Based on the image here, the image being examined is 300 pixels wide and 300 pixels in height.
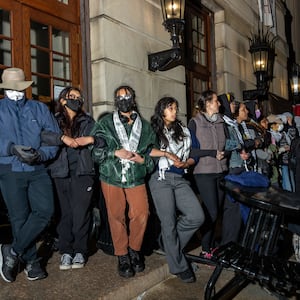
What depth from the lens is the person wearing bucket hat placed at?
344 cm

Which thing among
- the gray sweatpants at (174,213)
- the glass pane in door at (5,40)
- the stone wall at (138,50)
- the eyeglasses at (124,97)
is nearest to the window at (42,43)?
the glass pane in door at (5,40)

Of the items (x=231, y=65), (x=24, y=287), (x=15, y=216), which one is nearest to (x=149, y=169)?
(x=15, y=216)

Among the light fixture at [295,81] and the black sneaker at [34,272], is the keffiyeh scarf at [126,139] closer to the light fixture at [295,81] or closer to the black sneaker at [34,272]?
the black sneaker at [34,272]

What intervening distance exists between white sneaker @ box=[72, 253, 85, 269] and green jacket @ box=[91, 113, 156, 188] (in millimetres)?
870

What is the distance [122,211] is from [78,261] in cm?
73

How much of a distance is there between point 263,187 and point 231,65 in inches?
251

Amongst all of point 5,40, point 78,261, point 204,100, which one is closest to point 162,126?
point 204,100

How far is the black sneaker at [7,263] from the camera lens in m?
3.49

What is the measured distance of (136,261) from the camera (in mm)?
3867

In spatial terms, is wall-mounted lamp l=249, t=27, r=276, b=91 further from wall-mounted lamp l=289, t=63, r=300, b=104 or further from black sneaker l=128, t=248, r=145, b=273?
black sneaker l=128, t=248, r=145, b=273

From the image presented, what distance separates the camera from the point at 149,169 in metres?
3.83

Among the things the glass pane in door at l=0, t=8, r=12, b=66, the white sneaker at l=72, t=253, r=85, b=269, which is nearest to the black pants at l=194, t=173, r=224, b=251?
the white sneaker at l=72, t=253, r=85, b=269

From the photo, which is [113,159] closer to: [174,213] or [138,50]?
[174,213]

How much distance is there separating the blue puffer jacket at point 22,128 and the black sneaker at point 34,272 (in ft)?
3.04
